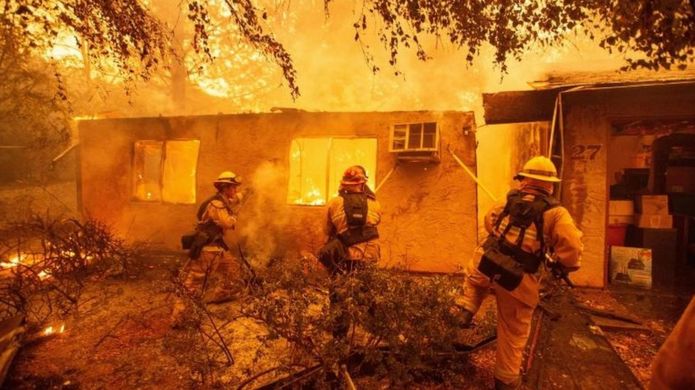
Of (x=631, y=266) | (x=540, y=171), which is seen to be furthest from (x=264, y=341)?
(x=631, y=266)

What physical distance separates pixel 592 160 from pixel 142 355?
7.48 m

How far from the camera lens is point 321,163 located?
809 cm

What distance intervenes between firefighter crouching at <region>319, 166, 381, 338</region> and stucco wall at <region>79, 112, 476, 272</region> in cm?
286

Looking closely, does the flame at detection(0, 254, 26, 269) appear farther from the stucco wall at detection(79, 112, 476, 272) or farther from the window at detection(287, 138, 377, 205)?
the window at detection(287, 138, 377, 205)

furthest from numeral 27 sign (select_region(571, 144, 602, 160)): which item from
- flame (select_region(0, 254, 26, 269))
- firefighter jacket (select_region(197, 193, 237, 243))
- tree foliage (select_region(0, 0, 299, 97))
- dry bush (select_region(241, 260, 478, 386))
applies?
flame (select_region(0, 254, 26, 269))

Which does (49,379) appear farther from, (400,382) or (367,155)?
(367,155)

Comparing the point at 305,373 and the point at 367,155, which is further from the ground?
the point at 367,155

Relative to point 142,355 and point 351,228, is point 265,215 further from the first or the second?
point 351,228

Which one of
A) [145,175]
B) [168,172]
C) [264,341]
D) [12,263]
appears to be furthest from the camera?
[145,175]

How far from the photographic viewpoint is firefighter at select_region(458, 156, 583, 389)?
3414 mm

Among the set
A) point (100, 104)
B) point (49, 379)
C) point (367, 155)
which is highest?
point (100, 104)

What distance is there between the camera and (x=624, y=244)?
295 inches

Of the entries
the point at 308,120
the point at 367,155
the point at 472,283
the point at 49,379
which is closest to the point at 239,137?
the point at 308,120

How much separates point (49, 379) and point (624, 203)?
946 cm
